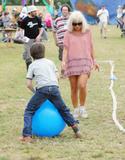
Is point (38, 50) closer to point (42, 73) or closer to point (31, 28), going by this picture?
point (42, 73)

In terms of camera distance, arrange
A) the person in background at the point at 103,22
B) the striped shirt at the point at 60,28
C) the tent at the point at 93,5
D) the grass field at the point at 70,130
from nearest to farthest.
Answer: the grass field at the point at 70,130 → the striped shirt at the point at 60,28 → the person in background at the point at 103,22 → the tent at the point at 93,5

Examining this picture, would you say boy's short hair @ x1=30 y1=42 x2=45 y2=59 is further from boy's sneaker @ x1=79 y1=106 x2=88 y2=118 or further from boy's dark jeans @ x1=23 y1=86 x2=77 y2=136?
boy's sneaker @ x1=79 y1=106 x2=88 y2=118

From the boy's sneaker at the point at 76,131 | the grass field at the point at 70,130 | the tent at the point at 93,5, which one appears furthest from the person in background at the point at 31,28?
the tent at the point at 93,5

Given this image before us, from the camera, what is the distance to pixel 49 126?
6.76 meters

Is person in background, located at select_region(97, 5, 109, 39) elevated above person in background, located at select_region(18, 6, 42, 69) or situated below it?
below

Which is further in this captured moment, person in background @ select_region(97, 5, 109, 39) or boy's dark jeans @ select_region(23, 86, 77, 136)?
person in background @ select_region(97, 5, 109, 39)

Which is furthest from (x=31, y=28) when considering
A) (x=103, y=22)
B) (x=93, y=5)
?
(x=93, y=5)

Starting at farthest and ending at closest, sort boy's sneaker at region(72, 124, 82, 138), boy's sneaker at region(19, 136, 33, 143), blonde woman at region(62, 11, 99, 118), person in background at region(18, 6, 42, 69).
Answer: person in background at region(18, 6, 42, 69) < blonde woman at region(62, 11, 99, 118) < boy's sneaker at region(72, 124, 82, 138) < boy's sneaker at region(19, 136, 33, 143)

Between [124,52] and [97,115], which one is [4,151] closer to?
[97,115]

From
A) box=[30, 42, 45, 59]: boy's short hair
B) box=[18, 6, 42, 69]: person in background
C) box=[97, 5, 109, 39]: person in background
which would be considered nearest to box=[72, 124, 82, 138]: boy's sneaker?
box=[30, 42, 45, 59]: boy's short hair

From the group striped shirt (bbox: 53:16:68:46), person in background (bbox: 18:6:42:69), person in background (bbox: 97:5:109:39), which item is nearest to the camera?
striped shirt (bbox: 53:16:68:46)

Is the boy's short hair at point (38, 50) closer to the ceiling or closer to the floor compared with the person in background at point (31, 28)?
closer to the ceiling

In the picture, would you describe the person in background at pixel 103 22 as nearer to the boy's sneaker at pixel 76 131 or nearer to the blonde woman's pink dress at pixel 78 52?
the blonde woman's pink dress at pixel 78 52

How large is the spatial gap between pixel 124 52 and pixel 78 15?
12540 millimetres
